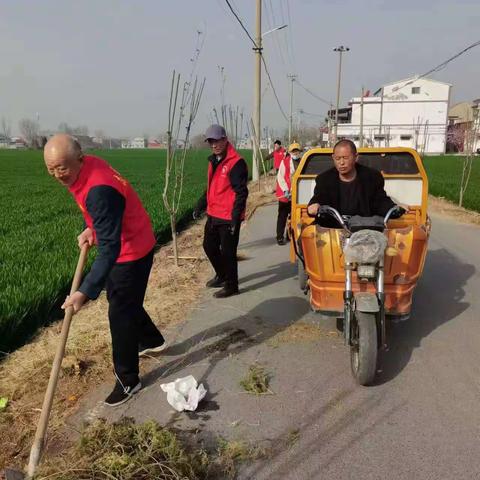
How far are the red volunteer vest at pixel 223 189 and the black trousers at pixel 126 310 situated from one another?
215 centimetres

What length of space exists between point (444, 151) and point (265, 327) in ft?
263

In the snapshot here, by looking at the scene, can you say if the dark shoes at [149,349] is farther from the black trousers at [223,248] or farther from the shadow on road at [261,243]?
the shadow on road at [261,243]

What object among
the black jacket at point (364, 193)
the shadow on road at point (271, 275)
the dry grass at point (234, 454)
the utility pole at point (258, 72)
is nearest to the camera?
the dry grass at point (234, 454)

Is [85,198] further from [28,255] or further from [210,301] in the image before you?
[28,255]

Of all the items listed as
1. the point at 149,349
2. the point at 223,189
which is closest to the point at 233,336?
the point at 149,349

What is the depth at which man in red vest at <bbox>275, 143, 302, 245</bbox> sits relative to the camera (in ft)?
29.6

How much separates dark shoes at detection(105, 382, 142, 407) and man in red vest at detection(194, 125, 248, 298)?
7.94 feet

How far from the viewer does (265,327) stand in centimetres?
488

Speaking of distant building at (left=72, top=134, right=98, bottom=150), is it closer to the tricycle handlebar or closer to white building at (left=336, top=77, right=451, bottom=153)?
the tricycle handlebar

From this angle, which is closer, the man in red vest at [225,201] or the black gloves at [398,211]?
the black gloves at [398,211]


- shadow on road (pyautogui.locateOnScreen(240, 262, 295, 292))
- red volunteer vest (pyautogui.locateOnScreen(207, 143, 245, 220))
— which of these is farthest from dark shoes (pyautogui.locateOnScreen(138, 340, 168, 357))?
shadow on road (pyautogui.locateOnScreen(240, 262, 295, 292))

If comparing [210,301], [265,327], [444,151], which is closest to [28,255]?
[210,301]

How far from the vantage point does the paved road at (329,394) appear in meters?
2.78

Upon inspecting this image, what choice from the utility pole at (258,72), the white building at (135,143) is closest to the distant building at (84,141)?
the utility pole at (258,72)
